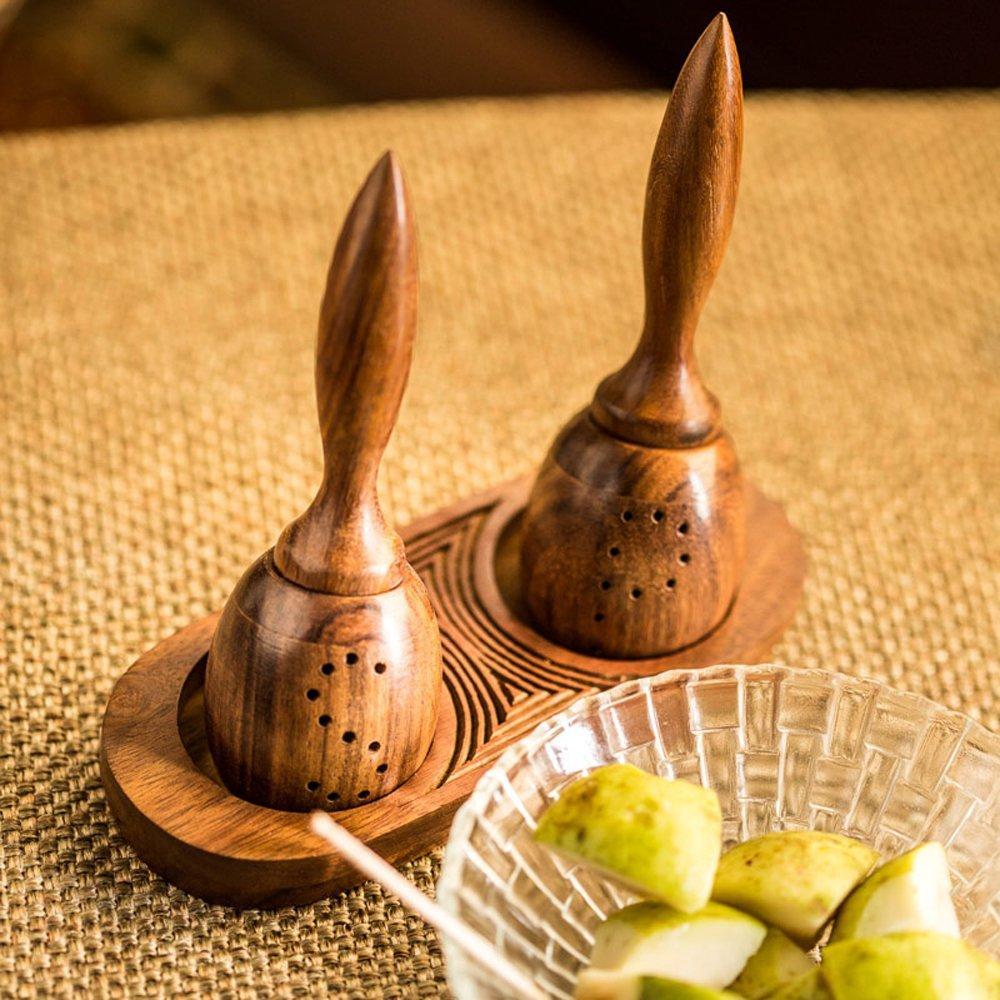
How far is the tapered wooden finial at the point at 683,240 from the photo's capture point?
1.65 ft

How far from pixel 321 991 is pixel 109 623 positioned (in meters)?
0.23

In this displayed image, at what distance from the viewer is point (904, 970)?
1.33 ft

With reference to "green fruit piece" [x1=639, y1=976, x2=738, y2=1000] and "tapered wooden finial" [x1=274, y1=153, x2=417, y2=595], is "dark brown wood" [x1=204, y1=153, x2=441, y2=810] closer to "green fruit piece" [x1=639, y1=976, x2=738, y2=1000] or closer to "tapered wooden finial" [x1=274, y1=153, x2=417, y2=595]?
"tapered wooden finial" [x1=274, y1=153, x2=417, y2=595]

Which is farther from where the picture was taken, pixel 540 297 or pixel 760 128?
pixel 760 128

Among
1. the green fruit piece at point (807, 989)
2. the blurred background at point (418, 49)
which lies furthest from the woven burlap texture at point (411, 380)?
the blurred background at point (418, 49)

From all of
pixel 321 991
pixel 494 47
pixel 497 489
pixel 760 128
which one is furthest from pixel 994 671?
pixel 494 47

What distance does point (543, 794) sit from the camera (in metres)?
0.50

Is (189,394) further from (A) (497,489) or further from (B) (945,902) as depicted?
(B) (945,902)

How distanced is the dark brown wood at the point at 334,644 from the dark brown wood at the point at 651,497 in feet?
0.33

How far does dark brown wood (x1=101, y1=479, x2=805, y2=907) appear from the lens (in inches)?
18.9

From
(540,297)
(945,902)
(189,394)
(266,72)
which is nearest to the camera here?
(945,902)

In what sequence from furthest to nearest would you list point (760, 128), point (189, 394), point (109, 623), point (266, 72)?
point (266, 72), point (760, 128), point (189, 394), point (109, 623)

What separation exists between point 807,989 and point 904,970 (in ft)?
0.10

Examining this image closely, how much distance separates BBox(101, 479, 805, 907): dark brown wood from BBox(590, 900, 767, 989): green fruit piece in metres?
0.10
